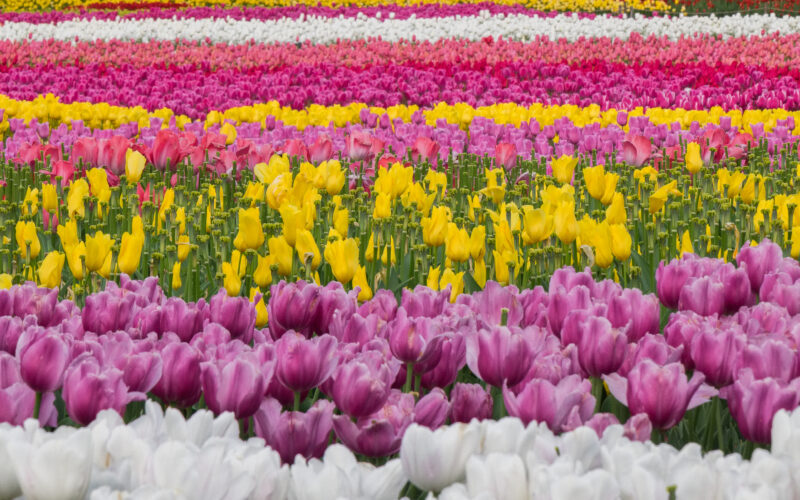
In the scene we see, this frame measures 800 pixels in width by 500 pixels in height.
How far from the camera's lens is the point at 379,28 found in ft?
67.3

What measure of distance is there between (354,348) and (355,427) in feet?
1.63

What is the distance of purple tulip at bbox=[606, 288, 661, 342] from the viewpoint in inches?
102

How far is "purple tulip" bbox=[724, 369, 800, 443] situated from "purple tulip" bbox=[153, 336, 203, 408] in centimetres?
115

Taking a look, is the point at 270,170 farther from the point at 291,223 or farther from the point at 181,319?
the point at 181,319

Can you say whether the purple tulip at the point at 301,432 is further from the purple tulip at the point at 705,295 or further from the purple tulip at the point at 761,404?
the purple tulip at the point at 705,295

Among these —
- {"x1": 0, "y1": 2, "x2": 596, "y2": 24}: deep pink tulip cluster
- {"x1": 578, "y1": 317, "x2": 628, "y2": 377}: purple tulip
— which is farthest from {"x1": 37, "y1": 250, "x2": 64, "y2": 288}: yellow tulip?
{"x1": 0, "y1": 2, "x2": 596, "y2": 24}: deep pink tulip cluster

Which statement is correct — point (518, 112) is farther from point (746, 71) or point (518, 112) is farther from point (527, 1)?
point (527, 1)

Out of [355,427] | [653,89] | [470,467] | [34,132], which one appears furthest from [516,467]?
[653,89]

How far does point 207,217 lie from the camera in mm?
5164

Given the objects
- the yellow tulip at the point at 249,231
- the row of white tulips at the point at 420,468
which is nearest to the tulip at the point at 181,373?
the row of white tulips at the point at 420,468

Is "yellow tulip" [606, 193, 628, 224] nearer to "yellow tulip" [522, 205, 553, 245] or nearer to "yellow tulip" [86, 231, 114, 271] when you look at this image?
"yellow tulip" [522, 205, 553, 245]

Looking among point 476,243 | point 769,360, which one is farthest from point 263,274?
point 769,360

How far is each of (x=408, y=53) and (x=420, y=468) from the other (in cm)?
1532

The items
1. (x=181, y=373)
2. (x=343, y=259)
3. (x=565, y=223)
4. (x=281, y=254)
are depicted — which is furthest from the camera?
(x=565, y=223)
